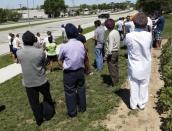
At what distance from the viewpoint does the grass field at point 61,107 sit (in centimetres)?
768

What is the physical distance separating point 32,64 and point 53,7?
99.9 meters

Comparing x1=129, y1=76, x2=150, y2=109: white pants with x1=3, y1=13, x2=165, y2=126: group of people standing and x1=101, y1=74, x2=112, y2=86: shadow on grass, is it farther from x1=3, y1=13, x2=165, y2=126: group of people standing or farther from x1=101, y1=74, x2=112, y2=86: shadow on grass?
x1=101, y1=74, x2=112, y2=86: shadow on grass

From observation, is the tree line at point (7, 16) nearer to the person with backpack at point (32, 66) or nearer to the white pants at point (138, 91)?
the white pants at point (138, 91)

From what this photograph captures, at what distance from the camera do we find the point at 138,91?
313 inches

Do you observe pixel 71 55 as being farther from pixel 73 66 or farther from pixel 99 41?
pixel 99 41

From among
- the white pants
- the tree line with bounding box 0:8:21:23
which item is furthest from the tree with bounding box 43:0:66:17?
the white pants

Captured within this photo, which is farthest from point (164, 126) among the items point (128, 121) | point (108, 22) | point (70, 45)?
point (108, 22)

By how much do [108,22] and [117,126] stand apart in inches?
125

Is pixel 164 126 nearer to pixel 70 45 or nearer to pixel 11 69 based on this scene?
pixel 70 45

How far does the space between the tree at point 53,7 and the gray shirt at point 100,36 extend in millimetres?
92877

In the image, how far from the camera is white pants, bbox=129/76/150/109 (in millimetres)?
7848

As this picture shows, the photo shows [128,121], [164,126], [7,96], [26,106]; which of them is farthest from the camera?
[7,96]

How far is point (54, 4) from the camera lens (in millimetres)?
104000

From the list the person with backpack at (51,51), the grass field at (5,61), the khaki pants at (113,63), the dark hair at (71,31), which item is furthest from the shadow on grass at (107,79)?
the grass field at (5,61)
